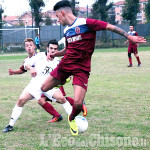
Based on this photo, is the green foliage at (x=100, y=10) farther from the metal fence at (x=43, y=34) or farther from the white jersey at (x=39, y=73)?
the white jersey at (x=39, y=73)

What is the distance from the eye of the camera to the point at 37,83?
22.5 ft

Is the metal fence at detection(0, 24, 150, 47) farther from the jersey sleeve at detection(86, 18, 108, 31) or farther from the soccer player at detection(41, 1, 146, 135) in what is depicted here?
the jersey sleeve at detection(86, 18, 108, 31)

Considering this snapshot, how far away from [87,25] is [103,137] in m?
1.83

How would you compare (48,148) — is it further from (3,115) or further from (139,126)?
(3,115)

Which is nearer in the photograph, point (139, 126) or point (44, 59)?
point (139, 126)

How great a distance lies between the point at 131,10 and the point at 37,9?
11359mm

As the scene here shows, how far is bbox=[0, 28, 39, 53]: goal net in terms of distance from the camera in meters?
39.2

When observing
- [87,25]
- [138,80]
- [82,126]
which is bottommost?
[138,80]

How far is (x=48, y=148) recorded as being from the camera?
5367 mm

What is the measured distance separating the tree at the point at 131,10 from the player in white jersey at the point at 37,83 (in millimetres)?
36097

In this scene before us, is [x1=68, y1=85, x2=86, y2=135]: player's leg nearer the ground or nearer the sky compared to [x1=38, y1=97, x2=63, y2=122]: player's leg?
nearer the sky

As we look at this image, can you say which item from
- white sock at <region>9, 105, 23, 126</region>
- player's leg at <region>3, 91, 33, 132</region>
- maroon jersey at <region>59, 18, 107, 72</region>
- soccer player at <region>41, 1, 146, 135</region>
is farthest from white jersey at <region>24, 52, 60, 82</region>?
maroon jersey at <region>59, 18, 107, 72</region>

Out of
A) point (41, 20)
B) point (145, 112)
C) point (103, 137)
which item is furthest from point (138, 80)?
point (41, 20)

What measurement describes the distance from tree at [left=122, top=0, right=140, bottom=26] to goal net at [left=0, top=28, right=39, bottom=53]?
36.0 ft
